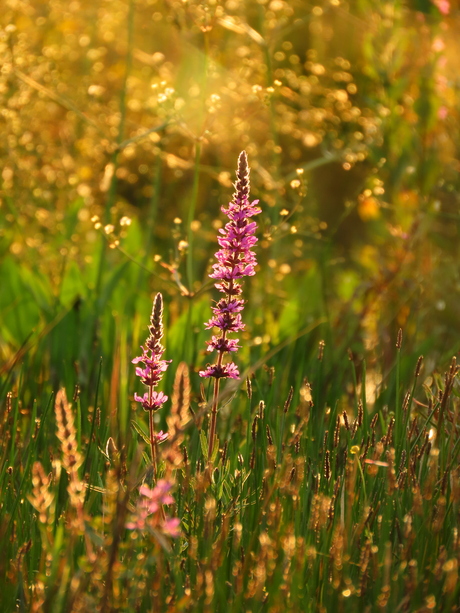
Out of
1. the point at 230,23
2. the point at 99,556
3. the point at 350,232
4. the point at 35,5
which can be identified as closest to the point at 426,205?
the point at 230,23

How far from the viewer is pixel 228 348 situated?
78.2 inches

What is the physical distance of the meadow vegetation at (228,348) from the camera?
1.80m

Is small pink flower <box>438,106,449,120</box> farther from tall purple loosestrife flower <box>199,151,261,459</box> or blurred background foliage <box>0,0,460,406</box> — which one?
tall purple loosestrife flower <box>199,151,261,459</box>

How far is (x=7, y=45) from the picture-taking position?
3891 millimetres

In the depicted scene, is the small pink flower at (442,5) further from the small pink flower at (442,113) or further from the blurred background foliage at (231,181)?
the small pink flower at (442,113)

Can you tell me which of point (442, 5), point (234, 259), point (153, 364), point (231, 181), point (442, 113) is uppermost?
point (442, 5)

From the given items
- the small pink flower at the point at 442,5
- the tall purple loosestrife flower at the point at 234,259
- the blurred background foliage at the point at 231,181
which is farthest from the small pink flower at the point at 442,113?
the tall purple loosestrife flower at the point at 234,259

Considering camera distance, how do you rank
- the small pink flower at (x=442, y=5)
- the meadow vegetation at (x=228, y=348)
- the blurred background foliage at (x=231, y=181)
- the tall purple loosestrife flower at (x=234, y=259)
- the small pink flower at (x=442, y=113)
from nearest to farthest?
the meadow vegetation at (x=228, y=348) → the tall purple loosestrife flower at (x=234, y=259) → the blurred background foliage at (x=231, y=181) → the small pink flower at (x=442, y=5) → the small pink flower at (x=442, y=113)

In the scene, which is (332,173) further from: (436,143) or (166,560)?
(166,560)

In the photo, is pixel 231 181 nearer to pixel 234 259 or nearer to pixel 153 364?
pixel 234 259

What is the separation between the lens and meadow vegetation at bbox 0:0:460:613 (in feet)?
5.91

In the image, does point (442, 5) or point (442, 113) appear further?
point (442, 113)

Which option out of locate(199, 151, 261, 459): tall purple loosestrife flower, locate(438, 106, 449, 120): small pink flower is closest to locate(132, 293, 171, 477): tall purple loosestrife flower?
locate(199, 151, 261, 459): tall purple loosestrife flower

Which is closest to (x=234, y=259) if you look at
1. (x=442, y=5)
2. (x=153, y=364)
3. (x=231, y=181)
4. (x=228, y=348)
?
(x=228, y=348)
